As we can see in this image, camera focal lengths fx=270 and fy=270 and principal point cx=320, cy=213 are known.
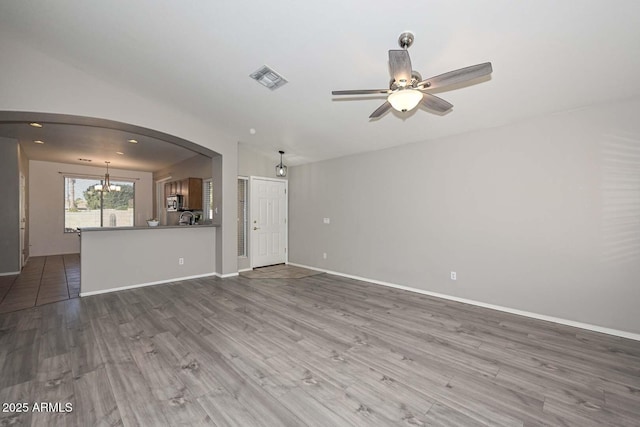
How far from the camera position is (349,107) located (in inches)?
150

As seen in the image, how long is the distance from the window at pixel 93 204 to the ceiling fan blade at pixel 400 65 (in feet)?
29.3

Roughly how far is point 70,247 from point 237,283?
22.6ft

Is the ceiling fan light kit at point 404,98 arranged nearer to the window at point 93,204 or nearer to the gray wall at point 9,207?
the gray wall at point 9,207

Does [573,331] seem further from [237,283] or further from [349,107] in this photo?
[237,283]

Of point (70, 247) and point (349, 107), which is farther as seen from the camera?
point (70, 247)

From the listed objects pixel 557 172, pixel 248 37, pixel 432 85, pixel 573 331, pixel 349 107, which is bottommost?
pixel 573 331

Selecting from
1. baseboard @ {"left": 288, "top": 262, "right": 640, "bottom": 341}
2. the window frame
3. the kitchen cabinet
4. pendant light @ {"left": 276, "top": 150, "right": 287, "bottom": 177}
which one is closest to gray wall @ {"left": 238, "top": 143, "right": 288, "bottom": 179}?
pendant light @ {"left": 276, "top": 150, "right": 287, "bottom": 177}

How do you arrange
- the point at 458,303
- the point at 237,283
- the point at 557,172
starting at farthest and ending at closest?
the point at 237,283 < the point at 458,303 < the point at 557,172

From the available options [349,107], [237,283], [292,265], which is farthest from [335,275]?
[349,107]

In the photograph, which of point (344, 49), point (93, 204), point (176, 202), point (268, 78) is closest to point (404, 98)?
point (344, 49)

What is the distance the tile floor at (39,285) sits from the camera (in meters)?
4.01

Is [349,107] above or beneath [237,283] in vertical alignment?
above

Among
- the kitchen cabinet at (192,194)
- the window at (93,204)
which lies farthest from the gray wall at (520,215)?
the window at (93,204)

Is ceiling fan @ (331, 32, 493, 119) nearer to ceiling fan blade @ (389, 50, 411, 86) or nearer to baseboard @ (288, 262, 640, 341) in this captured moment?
ceiling fan blade @ (389, 50, 411, 86)
